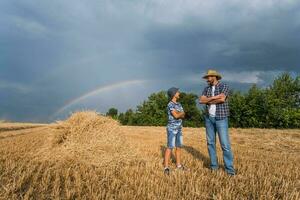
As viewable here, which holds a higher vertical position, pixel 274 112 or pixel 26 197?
pixel 274 112

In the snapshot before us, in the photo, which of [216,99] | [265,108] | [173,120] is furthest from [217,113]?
[265,108]

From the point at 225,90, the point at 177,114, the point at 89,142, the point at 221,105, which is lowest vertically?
the point at 89,142

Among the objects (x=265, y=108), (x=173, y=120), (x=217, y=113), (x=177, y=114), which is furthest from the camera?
(x=265, y=108)

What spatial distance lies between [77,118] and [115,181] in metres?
3.55

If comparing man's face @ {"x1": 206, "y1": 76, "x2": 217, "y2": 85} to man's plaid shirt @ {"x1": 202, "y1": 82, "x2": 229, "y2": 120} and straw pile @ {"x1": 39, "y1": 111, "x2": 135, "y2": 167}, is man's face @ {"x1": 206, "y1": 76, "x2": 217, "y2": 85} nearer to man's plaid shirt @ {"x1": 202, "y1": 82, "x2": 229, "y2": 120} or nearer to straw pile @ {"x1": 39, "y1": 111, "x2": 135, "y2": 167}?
man's plaid shirt @ {"x1": 202, "y1": 82, "x2": 229, "y2": 120}

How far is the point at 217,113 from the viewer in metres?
8.97

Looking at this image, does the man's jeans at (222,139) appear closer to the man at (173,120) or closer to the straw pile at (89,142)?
the man at (173,120)

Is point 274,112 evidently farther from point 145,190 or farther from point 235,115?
point 145,190

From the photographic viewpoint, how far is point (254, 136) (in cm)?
2169

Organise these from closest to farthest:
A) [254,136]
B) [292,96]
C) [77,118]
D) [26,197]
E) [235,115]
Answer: [26,197] → [77,118] → [254,136] → [235,115] → [292,96]

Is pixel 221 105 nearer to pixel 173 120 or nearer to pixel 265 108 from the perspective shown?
pixel 173 120

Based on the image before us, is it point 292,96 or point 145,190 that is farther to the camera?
point 292,96

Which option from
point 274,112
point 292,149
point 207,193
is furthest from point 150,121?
point 207,193

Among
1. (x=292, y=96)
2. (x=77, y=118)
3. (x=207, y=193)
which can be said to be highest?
(x=292, y=96)
